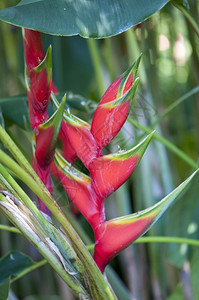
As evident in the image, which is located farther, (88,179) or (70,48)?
(70,48)

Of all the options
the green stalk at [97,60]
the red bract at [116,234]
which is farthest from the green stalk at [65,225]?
the green stalk at [97,60]

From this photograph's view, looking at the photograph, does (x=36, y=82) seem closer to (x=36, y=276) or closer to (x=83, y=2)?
(x=83, y=2)

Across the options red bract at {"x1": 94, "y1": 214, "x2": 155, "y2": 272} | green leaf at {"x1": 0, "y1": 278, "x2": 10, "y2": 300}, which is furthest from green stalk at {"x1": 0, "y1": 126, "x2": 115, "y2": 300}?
green leaf at {"x1": 0, "y1": 278, "x2": 10, "y2": 300}

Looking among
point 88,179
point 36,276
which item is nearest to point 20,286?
point 36,276

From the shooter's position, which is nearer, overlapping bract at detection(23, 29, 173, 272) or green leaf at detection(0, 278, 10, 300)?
overlapping bract at detection(23, 29, 173, 272)

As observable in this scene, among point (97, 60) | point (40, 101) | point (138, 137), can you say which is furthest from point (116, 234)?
point (97, 60)

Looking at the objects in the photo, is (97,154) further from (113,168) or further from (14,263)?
(14,263)

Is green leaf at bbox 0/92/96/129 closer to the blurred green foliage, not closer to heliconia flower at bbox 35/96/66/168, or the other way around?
the blurred green foliage
